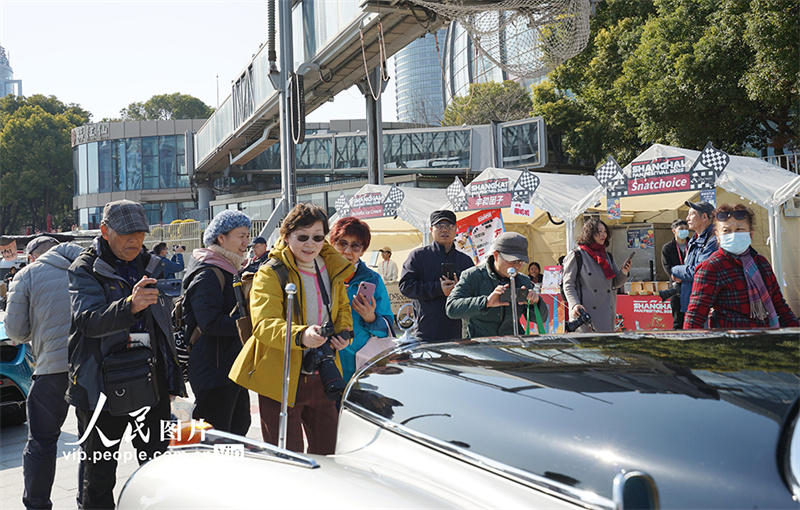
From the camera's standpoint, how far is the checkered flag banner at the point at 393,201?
14859 mm

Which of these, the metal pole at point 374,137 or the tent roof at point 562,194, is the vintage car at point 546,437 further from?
the metal pole at point 374,137

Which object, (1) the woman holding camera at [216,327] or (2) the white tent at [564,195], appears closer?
(1) the woman holding camera at [216,327]

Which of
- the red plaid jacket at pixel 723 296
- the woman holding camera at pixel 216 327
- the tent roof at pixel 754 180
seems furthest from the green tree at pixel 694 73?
the woman holding camera at pixel 216 327

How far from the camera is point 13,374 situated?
5891mm

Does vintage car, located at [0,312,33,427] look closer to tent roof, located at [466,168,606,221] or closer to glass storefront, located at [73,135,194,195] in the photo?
tent roof, located at [466,168,606,221]

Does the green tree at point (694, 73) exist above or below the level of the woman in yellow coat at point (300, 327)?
above

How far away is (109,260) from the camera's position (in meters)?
3.25

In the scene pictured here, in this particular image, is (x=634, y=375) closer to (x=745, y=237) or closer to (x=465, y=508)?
(x=465, y=508)

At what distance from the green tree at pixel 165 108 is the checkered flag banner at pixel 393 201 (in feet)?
→ 231

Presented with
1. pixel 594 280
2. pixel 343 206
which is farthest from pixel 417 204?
pixel 594 280

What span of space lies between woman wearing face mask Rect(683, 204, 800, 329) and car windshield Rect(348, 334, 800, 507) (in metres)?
2.59

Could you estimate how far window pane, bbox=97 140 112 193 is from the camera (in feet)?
175

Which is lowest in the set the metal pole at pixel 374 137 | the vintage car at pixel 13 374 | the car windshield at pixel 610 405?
the vintage car at pixel 13 374

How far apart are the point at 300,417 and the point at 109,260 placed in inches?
51.5
